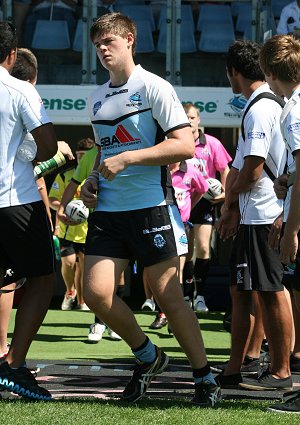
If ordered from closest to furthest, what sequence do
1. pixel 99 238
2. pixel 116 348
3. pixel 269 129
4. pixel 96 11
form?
pixel 99 238 < pixel 269 129 < pixel 116 348 < pixel 96 11

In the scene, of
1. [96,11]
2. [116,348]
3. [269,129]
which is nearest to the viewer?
[269,129]

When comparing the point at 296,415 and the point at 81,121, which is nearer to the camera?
the point at 296,415

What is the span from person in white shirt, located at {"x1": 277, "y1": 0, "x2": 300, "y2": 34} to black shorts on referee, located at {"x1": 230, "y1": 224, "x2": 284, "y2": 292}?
7.96 m

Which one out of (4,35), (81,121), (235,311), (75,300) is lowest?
(75,300)

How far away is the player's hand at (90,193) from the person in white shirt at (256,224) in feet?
3.53

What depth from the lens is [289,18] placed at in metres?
14.1

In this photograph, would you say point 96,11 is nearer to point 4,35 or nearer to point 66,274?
point 66,274

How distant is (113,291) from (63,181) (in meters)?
7.43

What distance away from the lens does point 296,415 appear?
5230mm

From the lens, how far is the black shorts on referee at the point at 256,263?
20.8ft

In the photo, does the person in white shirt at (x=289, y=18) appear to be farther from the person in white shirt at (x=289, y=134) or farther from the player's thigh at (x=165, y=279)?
the player's thigh at (x=165, y=279)

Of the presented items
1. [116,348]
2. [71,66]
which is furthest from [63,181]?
[116,348]

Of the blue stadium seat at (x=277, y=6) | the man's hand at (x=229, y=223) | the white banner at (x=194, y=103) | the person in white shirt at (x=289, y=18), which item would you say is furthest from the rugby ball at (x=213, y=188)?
the blue stadium seat at (x=277, y=6)

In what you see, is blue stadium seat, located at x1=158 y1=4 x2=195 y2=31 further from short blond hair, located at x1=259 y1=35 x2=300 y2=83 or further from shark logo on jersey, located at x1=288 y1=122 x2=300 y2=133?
shark logo on jersey, located at x1=288 y1=122 x2=300 y2=133
